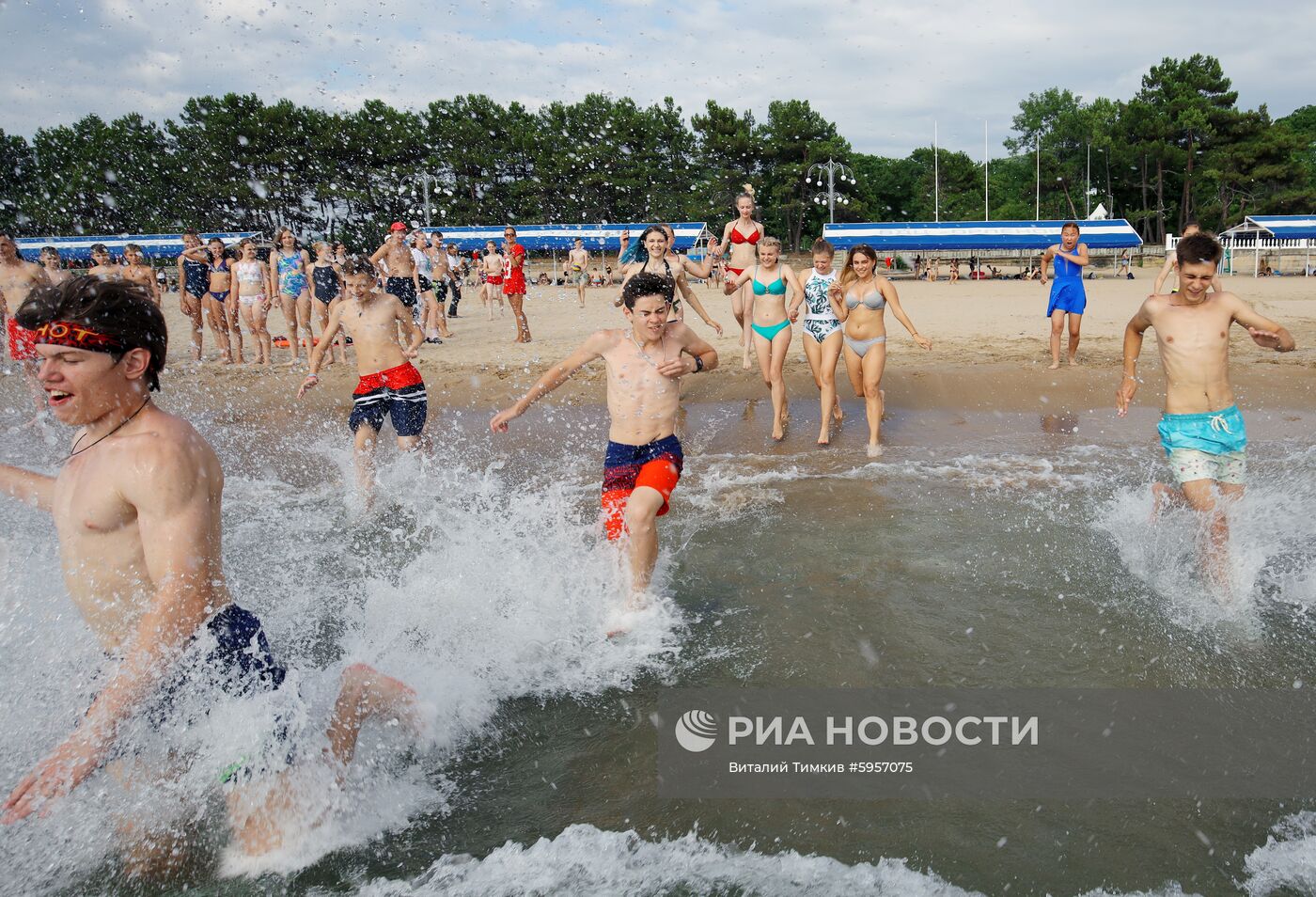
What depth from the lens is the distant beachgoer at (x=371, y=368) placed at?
21.5ft

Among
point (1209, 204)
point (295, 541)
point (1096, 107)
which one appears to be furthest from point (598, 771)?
point (1096, 107)

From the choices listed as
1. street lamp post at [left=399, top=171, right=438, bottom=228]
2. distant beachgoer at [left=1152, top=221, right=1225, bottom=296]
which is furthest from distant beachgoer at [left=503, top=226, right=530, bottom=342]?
street lamp post at [left=399, top=171, right=438, bottom=228]

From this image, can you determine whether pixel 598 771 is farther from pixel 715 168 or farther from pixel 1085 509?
pixel 715 168

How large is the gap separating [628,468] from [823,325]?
3.91 m

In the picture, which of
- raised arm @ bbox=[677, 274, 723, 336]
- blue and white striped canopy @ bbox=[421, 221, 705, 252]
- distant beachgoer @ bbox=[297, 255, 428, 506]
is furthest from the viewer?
blue and white striped canopy @ bbox=[421, 221, 705, 252]

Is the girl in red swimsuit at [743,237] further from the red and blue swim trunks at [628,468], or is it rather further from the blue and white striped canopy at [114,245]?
the blue and white striped canopy at [114,245]

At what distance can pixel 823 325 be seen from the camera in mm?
7926

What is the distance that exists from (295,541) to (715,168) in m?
47.6

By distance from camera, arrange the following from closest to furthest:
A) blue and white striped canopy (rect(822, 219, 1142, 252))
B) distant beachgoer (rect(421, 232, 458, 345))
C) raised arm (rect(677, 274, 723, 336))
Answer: raised arm (rect(677, 274, 723, 336)) < distant beachgoer (rect(421, 232, 458, 345)) < blue and white striped canopy (rect(822, 219, 1142, 252))

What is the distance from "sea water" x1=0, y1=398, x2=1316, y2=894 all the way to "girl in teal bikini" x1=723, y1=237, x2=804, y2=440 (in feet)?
2.10

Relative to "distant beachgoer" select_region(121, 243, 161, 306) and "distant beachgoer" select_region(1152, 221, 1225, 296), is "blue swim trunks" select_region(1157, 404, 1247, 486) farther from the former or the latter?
"distant beachgoer" select_region(121, 243, 161, 306)

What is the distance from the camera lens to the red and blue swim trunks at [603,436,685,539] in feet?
14.8

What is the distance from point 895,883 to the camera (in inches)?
105

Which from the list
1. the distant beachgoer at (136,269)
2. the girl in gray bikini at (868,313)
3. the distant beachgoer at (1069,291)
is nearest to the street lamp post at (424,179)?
the distant beachgoer at (136,269)
